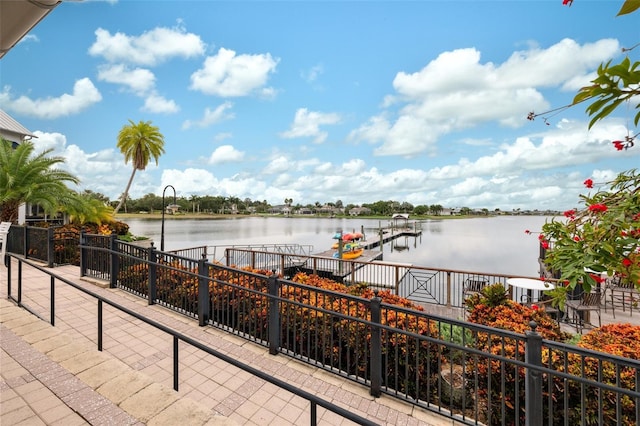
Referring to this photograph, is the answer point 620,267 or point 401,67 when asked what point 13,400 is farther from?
point 401,67

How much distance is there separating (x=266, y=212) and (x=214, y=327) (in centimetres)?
12596

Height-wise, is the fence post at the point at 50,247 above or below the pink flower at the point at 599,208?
below

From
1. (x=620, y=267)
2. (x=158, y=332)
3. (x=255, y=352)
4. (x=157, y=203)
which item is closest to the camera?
(x=620, y=267)

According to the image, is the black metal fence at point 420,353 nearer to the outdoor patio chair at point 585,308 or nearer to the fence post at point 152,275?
the fence post at point 152,275

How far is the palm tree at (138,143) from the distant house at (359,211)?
9941 centimetres

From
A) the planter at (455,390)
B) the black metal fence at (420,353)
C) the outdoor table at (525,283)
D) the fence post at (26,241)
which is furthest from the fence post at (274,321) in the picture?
the fence post at (26,241)

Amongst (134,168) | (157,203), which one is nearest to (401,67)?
(134,168)

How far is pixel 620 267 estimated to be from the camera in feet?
5.81

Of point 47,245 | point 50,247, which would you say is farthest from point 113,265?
point 47,245

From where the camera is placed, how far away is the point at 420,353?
3.85 m

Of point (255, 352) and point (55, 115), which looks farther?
point (55, 115)

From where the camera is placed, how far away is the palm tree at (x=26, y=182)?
12.2 metres

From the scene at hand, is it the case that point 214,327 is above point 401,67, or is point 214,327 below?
below

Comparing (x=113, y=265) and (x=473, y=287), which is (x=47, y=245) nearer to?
(x=113, y=265)
